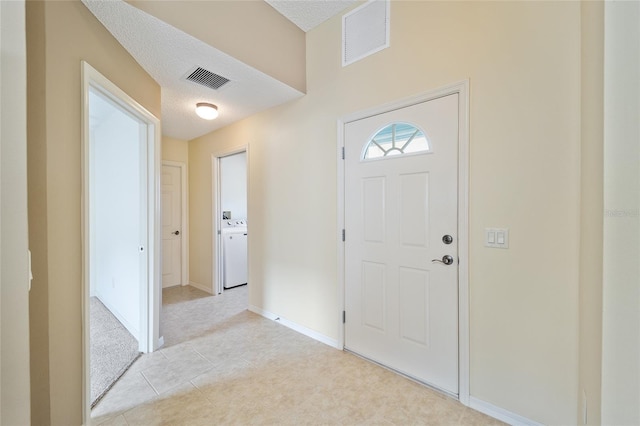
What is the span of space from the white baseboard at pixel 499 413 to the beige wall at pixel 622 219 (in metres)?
1.08

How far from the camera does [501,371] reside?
5.13 ft

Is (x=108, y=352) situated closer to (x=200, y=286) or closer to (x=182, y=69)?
(x=200, y=286)

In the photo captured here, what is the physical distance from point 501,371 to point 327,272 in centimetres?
143

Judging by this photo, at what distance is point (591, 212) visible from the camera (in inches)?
42.9

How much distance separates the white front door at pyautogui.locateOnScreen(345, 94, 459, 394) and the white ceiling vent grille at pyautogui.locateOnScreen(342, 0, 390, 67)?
57 cm

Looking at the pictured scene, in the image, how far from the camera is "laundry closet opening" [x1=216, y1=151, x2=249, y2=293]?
3.93 meters

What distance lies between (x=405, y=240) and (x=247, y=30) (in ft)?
6.95

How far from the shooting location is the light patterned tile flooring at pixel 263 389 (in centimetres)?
157

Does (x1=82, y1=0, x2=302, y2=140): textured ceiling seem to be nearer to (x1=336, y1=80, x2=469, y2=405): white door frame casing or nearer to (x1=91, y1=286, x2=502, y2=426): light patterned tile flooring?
(x1=336, y1=80, x2=469, y2=405): white door frame casing

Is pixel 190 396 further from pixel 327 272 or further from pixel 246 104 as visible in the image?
pixel 246 104

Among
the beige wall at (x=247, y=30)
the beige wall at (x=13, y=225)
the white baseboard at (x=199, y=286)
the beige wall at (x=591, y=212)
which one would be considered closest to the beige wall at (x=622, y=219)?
the beige wall at (x=591, y=212)

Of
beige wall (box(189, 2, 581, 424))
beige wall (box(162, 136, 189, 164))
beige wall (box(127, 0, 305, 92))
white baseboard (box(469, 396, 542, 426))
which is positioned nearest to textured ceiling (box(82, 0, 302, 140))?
Answer: beige wall (box(127, 0, 305, 92))

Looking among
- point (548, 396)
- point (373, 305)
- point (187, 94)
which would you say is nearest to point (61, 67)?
point (187, 94)

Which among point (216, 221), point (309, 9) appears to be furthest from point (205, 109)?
point (216, 221)
